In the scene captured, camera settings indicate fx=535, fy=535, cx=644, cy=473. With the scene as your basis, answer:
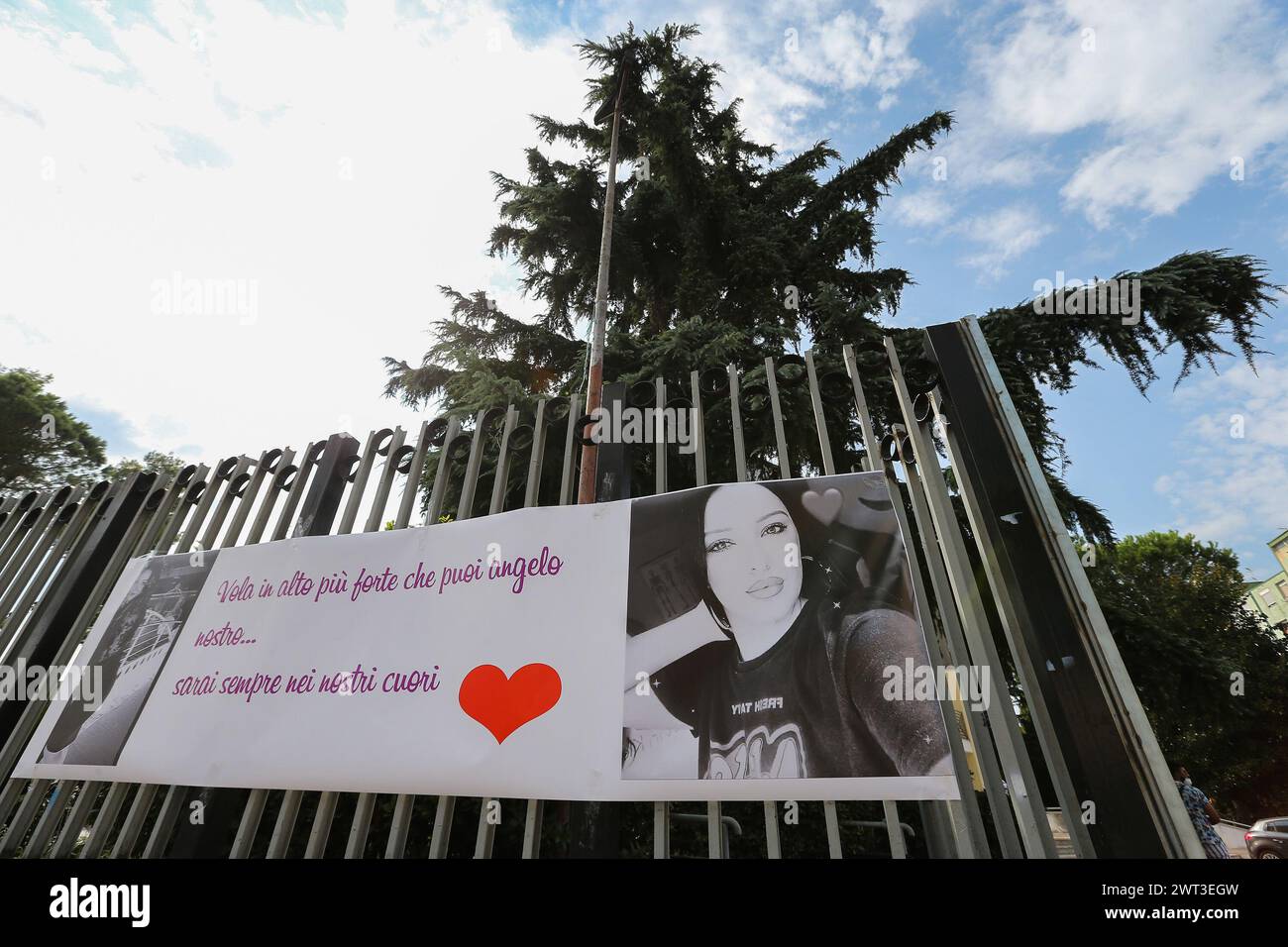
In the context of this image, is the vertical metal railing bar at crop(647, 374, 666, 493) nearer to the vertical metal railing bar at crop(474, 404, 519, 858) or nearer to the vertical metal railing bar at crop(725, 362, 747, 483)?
the vertical metal railing bar at crop(725, 362, 747, 483)

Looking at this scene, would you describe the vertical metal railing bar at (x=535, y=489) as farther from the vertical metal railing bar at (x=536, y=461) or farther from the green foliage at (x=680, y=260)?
the green foliage at (x=680, y=260)

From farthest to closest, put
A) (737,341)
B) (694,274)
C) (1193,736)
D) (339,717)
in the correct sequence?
(1193,736) → (694,274) → (737,341) → (339,717)

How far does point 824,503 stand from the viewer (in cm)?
183

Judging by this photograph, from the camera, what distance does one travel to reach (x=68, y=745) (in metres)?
2.35

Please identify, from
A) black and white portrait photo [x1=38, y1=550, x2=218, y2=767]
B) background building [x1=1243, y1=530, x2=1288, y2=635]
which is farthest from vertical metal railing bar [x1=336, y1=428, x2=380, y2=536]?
background building [x1=1243, y1=530, x2=1288, y2=635]

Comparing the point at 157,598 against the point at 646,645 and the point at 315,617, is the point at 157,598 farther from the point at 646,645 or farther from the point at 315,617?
the point at 646,645

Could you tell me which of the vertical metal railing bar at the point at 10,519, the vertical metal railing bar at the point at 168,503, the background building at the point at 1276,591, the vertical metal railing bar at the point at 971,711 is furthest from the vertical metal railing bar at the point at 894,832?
the background building at the point at 1276,591

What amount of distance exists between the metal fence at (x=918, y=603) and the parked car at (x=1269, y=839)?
548 inches

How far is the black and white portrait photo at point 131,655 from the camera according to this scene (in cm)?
232

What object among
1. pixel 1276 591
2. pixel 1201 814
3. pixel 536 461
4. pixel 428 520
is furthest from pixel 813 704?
pixel 1276 591

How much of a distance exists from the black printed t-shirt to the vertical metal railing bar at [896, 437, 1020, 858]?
0.15m

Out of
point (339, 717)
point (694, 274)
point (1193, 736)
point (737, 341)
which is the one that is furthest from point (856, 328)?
point (1193, 736)

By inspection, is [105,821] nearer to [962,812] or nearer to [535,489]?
[535,489]

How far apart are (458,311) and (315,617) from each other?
8826 mm
